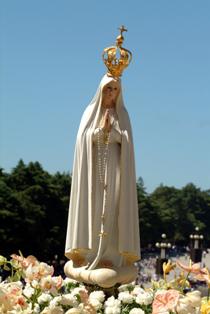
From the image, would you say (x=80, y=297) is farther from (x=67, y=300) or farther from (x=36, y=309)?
(x=36, y=309)

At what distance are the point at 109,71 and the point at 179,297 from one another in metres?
3.94

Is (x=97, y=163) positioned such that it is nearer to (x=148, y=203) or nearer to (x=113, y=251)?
(x=113, y=251)

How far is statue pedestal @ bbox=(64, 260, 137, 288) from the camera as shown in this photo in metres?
6.80

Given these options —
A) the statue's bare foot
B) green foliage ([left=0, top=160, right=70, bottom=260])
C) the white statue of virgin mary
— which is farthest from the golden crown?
green foliage ([left=0, top=160, right=70, bottom=260])

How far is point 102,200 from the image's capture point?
23.7 ft

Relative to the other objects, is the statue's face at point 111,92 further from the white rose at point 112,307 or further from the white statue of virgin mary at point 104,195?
the white rose at point 112,307

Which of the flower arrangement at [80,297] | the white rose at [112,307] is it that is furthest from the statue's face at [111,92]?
the white rose at [112,307]

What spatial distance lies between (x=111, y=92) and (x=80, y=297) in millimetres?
3188

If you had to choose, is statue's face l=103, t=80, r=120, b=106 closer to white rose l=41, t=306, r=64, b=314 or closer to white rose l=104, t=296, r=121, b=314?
white rose l=104, t=296, r=121, b=314

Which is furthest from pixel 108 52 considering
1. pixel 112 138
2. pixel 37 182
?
pixel 37 182

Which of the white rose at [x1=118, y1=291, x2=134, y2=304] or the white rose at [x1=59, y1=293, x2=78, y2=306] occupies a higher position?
the white rose at [x1=118, y1=291, x2=134, y2=304]

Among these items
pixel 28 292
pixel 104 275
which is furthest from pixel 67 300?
pixel 104 275

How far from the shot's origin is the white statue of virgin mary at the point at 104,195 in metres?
7.12

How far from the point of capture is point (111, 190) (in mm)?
7250
